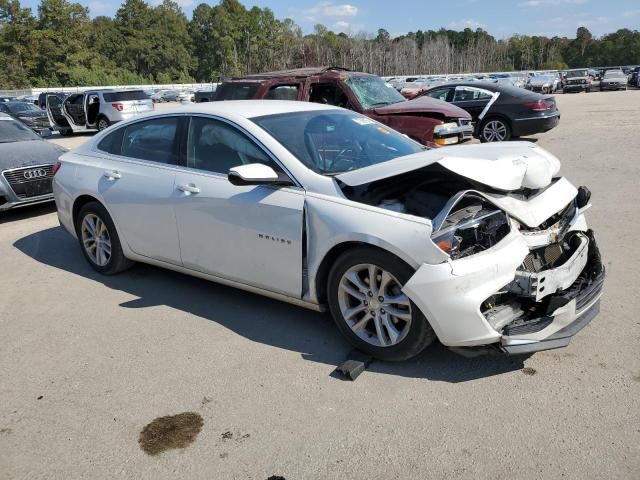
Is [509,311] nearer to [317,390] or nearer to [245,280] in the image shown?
[317,390]

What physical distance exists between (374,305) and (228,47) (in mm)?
131684

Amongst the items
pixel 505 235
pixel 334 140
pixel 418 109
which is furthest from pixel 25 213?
pixel 505 235

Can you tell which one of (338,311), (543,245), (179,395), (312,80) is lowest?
(179,395)

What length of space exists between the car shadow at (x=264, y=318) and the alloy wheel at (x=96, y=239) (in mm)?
190

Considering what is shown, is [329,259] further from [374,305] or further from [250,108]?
[250,108]

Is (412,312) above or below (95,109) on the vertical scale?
below

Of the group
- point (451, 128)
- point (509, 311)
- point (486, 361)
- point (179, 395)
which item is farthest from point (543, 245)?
point (451, 128)

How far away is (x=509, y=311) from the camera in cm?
338

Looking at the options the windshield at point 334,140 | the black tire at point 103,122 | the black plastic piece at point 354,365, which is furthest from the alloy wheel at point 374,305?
the black tire at point 103,122

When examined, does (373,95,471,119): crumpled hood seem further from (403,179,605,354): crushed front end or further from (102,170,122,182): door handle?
(403,179,605,354): crushed front end

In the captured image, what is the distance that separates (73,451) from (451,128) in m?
7.80

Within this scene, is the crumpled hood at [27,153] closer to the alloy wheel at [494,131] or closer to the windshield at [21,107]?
the alloy wheel at [494,131]

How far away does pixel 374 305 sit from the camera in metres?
3.57

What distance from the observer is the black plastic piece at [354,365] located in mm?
3488
